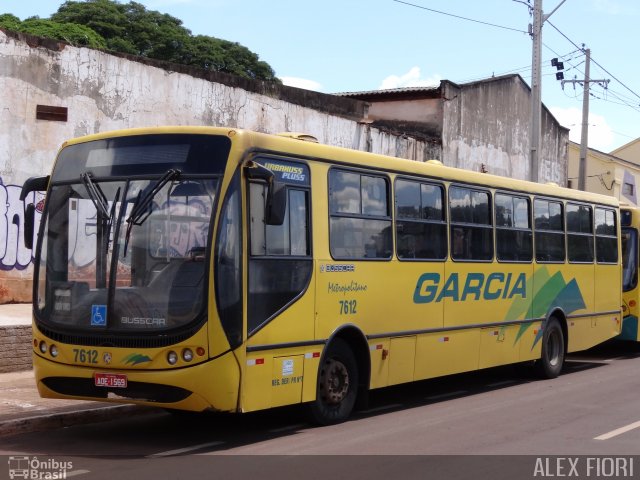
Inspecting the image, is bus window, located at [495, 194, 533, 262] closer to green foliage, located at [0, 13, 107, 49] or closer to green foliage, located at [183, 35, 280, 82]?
green foliage, located at [0, 13, 107, 49]

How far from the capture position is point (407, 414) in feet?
37.2

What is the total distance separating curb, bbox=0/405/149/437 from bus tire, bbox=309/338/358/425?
2385mm

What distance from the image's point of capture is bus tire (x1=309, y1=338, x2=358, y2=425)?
1009cm

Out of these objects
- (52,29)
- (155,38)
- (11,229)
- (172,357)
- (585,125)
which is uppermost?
(155,38)

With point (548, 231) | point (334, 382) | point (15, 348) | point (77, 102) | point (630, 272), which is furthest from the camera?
point (630, 272)

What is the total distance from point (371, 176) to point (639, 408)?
445 centimetres

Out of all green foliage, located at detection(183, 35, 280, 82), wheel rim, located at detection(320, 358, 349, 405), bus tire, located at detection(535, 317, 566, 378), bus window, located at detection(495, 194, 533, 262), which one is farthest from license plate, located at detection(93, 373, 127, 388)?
green foliage, located at detection(183, 35, 280, 82)

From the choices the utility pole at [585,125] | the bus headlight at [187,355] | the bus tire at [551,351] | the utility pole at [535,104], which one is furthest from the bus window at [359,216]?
the utility pole at [585,125]

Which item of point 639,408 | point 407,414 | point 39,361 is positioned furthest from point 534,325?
point 39,361

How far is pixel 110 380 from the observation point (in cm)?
884

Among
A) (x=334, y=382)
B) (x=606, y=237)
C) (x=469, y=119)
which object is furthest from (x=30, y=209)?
(x=469, y=119)

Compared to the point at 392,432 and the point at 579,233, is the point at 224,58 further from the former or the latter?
the point at 392,432

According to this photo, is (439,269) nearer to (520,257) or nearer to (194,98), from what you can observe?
(520,257)

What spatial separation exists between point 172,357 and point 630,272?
42.5ft
